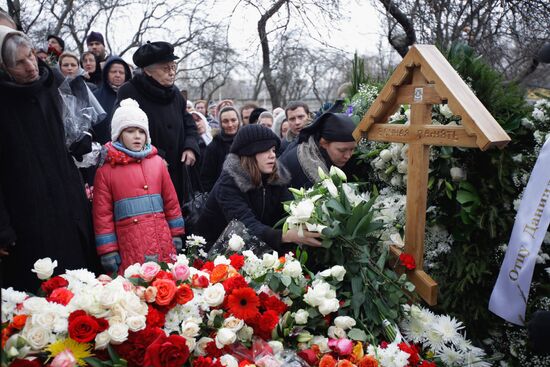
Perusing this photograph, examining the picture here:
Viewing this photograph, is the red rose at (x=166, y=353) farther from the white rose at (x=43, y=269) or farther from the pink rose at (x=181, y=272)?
the white rose at (x=43, y=269)

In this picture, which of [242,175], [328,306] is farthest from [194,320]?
[242,175]

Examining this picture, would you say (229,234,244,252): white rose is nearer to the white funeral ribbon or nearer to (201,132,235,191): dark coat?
the white funeral ribbon

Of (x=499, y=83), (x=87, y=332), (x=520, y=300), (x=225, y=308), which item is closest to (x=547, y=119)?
(x=499, y=83)

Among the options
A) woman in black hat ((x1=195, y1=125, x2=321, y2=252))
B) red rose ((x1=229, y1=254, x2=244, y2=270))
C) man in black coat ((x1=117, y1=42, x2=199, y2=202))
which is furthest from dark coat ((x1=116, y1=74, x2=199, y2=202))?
red rose ((x1=229, y1=254, x2=244, y2=270))

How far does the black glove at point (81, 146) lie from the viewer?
9.20ft

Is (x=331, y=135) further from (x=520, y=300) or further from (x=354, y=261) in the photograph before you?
(x=520, y=300)

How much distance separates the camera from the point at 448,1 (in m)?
5.89

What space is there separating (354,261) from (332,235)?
17cm

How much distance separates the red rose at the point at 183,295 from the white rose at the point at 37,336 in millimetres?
442

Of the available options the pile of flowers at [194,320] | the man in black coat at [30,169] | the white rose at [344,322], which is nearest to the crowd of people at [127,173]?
the man in black coat at [30,169]

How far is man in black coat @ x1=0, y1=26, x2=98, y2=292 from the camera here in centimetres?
240

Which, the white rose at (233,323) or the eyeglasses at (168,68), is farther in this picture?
the eyeglasses at (168,68)

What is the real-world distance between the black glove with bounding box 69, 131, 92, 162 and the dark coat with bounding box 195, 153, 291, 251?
2.51ft

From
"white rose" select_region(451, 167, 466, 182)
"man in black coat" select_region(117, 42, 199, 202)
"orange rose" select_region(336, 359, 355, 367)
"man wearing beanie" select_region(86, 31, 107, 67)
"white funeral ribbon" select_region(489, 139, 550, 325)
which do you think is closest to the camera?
"orange rose" select_region(336, 359, 355, 367)
